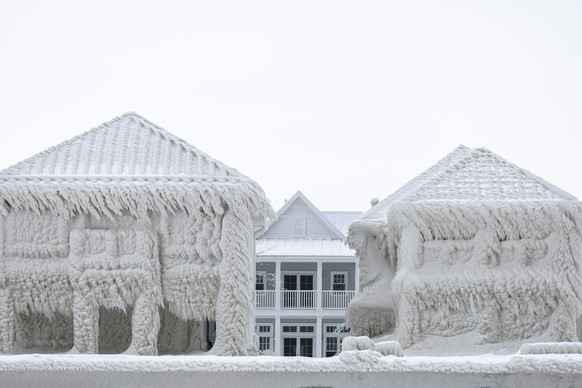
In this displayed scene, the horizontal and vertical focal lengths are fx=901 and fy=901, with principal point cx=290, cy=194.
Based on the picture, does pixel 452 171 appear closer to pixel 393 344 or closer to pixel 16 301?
pixel 393 344

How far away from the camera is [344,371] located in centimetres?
928

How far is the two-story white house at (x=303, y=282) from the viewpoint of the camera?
27047 mm

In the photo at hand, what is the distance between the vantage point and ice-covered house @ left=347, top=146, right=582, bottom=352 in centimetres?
1105

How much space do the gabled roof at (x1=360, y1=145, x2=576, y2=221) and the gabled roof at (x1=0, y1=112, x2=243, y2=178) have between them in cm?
262

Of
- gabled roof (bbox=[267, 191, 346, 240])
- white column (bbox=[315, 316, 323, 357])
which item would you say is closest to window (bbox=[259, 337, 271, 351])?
white column (bbox=[315, 316, 323, 357])

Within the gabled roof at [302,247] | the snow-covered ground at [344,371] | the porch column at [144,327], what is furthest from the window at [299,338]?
the snow-covered ground at [344,371]

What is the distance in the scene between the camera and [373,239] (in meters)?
13.5

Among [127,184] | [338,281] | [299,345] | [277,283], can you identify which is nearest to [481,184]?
[127,184]

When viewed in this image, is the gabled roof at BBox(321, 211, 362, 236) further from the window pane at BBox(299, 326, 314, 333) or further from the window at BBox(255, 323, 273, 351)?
the window at BBox(255, 323, 273, 351)

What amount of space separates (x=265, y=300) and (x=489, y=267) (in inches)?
663

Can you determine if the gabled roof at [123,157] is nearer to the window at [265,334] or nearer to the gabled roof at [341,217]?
the window at [265,334]

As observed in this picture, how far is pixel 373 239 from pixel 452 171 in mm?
1874

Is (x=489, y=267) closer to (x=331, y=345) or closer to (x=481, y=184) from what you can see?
(x=481, y=184)

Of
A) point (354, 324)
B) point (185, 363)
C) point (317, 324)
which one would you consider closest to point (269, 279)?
point (317, 324)
